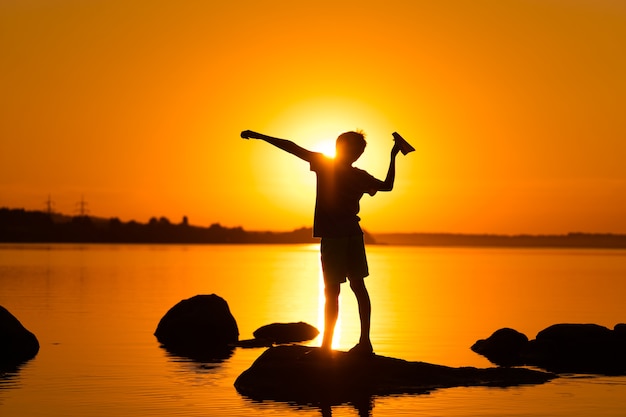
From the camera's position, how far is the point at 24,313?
149 ft

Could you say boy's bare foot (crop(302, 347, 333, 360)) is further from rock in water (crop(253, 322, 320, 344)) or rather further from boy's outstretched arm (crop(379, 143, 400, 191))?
rock in water (crop(253, 322, 320, 344))

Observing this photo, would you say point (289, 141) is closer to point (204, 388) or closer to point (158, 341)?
point (204, 388)

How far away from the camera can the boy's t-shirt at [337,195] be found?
18.1 m

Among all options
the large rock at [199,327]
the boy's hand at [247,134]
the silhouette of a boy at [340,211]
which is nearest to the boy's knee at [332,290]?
the silhouette of a boy at [340,211]

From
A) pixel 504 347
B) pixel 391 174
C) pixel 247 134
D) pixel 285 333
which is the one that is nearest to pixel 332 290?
pixel 391 174

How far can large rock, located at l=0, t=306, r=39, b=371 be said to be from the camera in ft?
86.6

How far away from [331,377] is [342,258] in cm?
223

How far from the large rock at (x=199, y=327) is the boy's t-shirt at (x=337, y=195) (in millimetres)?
13270

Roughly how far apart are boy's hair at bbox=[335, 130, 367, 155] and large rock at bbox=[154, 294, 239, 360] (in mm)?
13947

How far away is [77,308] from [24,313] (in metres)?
3.98

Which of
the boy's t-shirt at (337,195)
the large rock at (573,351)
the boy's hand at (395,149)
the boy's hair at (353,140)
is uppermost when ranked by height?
the boy's hair at (353,140)

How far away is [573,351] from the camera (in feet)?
87.8

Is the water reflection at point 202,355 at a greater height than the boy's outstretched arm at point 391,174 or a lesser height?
lesser

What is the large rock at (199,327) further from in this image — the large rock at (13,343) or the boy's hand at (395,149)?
the boy's hand at (395,149)
